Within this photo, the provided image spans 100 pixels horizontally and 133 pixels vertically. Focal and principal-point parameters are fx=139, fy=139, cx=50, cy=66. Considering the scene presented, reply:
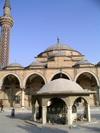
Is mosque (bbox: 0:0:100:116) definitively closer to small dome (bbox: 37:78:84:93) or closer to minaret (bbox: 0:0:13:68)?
minaret (bbox: 0:0:13:68)

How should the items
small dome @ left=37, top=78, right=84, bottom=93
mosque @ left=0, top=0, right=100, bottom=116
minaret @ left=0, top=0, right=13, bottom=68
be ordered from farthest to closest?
minaret @ left=0, top=0, right=13, bottom=68 < mosque @ left=0, top=0, right=100, bottom=116 < small dome @ left=37, top=78, right=84, bottom=93

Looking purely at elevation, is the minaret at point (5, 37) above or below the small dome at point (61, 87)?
above

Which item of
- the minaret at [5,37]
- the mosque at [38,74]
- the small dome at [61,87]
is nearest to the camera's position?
the small dome at [61,87]

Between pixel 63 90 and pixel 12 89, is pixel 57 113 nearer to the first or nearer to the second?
pixel 63 90

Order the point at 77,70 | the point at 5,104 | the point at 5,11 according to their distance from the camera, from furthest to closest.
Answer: the point at 5,11, the point at 5,104, the point at 77,70

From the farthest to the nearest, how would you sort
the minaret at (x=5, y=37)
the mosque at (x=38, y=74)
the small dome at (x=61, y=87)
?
the minaret at (x=5, y=37) < the mosque at (x=38, y=74) < the small dome at (x=61, y=87)

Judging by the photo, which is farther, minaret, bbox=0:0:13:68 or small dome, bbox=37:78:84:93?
minaret, bbox=0:0:13:68

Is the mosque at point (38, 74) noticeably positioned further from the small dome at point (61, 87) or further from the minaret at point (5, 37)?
the small dome at point (61, 87)

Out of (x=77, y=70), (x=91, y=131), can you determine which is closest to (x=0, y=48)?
(x=77, y=70)

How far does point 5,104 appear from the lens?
1856cm

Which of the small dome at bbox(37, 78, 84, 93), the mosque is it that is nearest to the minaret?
the mosque

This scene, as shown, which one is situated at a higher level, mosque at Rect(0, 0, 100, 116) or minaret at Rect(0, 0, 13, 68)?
minaret at Rect(0, 0, 13, 68)

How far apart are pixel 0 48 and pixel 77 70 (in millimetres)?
13860

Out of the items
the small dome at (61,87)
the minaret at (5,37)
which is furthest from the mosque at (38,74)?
the small dome at (61,87)
